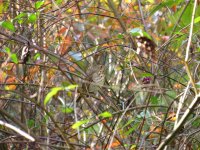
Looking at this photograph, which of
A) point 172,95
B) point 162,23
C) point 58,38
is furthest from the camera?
point 162,23

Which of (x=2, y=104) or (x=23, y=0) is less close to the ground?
(x=23, y=0)

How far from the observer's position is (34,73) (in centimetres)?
253

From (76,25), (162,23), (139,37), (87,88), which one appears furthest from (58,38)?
(162,23)

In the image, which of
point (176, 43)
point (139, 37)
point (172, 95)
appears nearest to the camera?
point (139, 37)

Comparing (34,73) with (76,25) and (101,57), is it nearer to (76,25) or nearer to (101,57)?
(76,25)

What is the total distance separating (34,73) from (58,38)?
26 centimetres

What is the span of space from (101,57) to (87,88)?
934 millimetres

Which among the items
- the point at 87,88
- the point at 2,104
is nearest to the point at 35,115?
the point at 2,104

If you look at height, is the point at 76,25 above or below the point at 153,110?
above

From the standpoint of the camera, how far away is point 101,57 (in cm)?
315

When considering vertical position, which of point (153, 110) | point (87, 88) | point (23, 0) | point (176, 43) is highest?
point (23, 0)

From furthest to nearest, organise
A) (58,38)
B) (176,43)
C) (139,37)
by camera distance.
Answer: (58,38) < (176,43) < (139,37)

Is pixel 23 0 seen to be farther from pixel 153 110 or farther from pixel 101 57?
pixel 153 110

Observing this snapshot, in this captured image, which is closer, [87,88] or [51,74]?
[87,88]
